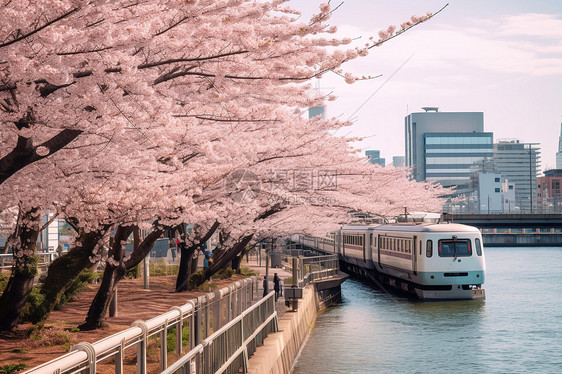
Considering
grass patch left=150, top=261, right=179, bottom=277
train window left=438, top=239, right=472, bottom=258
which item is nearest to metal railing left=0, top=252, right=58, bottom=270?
grass patch left=150, top=261, right=179, bottom=277

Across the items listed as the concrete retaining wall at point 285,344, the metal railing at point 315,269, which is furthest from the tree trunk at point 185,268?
the concrete retaining wall at point 285,344

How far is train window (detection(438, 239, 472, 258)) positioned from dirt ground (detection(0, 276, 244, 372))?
1259 centimetres

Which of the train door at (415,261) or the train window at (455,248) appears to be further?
the train door at (415,261)

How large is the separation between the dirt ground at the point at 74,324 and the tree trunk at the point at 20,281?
1.23 feet

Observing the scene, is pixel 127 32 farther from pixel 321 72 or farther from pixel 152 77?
pixel 321 72

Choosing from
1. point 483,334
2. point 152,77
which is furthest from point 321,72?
point 483,334

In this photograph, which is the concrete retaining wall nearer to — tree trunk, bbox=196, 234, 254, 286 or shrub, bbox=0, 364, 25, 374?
tree trunk, bbox=196, 234, 254, 286

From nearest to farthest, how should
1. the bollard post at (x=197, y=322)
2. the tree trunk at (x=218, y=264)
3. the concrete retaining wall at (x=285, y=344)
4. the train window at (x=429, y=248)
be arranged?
the bollard post at (x=197, y=322), the concrete retaining wall at (x=285, y=344), the tree trunk at (x=218, y=264), the train window at (x=429, y=248)

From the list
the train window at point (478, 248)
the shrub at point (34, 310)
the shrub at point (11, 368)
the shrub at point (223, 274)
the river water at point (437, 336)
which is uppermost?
the train window at point (478, 248)

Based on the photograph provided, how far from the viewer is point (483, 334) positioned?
1080 inches

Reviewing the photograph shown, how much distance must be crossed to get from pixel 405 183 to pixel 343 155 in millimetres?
22317

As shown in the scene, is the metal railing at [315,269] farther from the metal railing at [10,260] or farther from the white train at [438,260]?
the metal railing at [10,260]

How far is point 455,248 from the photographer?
112 feet

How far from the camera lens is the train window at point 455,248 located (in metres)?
33.9
